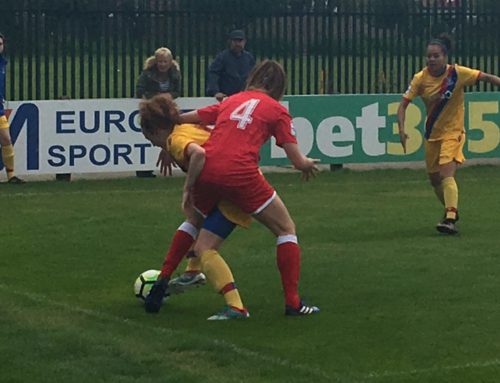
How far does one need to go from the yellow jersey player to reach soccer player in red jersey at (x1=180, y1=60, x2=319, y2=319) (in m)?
4.17

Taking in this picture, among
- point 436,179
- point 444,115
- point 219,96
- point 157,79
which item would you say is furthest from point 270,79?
point 219,96

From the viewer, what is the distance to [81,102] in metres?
18.1

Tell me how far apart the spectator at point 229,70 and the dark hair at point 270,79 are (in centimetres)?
955

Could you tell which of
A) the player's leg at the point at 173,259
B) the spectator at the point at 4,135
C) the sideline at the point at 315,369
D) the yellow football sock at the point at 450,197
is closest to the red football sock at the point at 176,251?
the player's leg at the point at 173,259

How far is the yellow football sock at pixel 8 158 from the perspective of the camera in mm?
17328

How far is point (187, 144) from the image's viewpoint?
8805 millimetres

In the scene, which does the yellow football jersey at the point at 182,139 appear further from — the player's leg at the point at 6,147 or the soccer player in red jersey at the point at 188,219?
the player's leg at the point at 6,147

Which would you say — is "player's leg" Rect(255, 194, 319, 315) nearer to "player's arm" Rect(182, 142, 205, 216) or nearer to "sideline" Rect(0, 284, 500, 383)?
"player's arm" Rect(182, 142, 205, 216)

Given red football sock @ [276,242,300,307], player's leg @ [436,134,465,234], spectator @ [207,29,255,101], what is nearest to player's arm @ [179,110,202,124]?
red football sock @ [276,242,300,307]

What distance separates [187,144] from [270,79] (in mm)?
707

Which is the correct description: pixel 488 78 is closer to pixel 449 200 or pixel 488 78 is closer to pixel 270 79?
pixel 449 200

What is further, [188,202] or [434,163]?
[434,163]

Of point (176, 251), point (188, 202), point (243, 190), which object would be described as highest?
point (243, 190)

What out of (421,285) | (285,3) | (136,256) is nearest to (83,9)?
(285,3)
